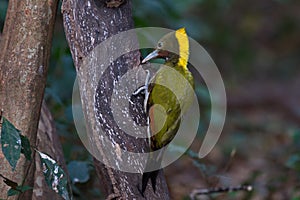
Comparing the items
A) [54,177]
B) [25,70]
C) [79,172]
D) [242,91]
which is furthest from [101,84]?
[242,91]

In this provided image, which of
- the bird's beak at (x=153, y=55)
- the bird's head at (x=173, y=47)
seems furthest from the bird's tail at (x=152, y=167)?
the bird's head at (x=173, y=47)

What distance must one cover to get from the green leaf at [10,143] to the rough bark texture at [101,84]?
0.42 metres

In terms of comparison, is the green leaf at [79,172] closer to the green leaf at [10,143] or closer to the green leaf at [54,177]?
the green leaf at [54,177]

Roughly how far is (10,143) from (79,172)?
1.08 metres

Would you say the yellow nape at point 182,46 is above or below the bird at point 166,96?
above

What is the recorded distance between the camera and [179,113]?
11.1 ft

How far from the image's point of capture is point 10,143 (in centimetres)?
267

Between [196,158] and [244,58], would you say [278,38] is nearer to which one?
[244,58]

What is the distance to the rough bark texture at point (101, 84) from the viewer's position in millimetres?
3012

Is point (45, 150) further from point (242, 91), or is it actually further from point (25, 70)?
point (242, 91)

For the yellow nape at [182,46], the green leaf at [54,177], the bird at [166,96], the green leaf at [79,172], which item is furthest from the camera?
the green leaf at [79,172]

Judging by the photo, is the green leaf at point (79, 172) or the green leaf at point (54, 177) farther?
the green leaf at point (79, 172)

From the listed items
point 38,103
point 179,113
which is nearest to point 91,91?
point 38,103

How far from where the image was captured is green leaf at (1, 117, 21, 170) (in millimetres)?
2668
